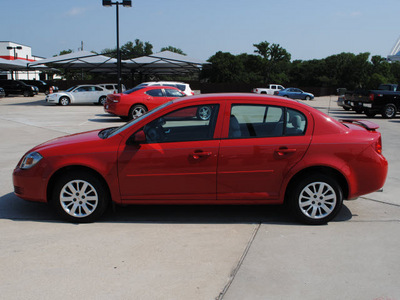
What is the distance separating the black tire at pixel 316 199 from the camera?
4.72 meters

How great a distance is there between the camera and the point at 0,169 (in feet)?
25.1

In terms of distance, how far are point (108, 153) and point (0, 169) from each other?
4021 mm

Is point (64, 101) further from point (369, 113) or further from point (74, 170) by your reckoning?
point (74, 170)

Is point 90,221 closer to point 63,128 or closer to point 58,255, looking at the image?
point 58,255

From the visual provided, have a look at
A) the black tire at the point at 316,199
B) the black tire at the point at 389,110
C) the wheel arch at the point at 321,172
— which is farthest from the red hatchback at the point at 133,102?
the black tire at the point at 316,199

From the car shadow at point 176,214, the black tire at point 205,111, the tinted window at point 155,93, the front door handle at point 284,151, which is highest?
the black tire at point 205,111

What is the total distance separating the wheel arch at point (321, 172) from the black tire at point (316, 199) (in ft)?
0.18

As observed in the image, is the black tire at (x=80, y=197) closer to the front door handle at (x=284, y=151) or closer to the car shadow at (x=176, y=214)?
the car shadow at (x=176, y=214)

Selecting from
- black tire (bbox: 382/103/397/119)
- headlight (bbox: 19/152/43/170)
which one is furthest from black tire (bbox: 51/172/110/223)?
black tire (bbox: 382/103/397/119)

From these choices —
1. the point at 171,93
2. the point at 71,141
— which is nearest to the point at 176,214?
the point at 71,141

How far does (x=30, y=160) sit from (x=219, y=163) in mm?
2287

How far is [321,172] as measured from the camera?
15.7ft

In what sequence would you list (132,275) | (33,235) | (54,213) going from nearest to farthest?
(132,275) → (33,235) → (54,213)

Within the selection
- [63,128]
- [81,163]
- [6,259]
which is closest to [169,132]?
[81,163]
